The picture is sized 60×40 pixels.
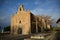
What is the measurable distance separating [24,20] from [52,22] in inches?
46.0

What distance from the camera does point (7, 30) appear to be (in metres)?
3.89

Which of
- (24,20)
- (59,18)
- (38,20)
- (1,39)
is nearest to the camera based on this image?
(1,39)

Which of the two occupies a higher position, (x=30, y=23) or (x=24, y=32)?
(x=30, y=23)

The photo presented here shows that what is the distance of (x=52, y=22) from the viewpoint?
3.90 m

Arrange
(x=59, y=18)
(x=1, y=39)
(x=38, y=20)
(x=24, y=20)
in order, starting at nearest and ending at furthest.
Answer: (x=1, y=39) → (x=59, y=18) → (x=38, y=20) → (x=24, y=20)

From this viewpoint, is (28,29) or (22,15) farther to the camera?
(22,15)

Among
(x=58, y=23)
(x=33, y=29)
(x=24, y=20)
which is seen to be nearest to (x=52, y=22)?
(x=58, y=23)

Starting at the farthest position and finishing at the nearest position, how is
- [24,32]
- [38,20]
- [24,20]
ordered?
1. [24,20]
2. [38,20]
3. [24,32]

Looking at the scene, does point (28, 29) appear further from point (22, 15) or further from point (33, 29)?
point (22, 15)

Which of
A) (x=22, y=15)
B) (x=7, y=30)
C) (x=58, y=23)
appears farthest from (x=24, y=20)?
(x=58, y=23)

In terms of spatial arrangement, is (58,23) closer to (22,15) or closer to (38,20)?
(38,20)

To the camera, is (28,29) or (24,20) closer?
(28,29)

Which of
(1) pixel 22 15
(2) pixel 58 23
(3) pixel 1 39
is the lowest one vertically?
(3) pixel 1 39

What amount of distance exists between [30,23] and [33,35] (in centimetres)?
66
